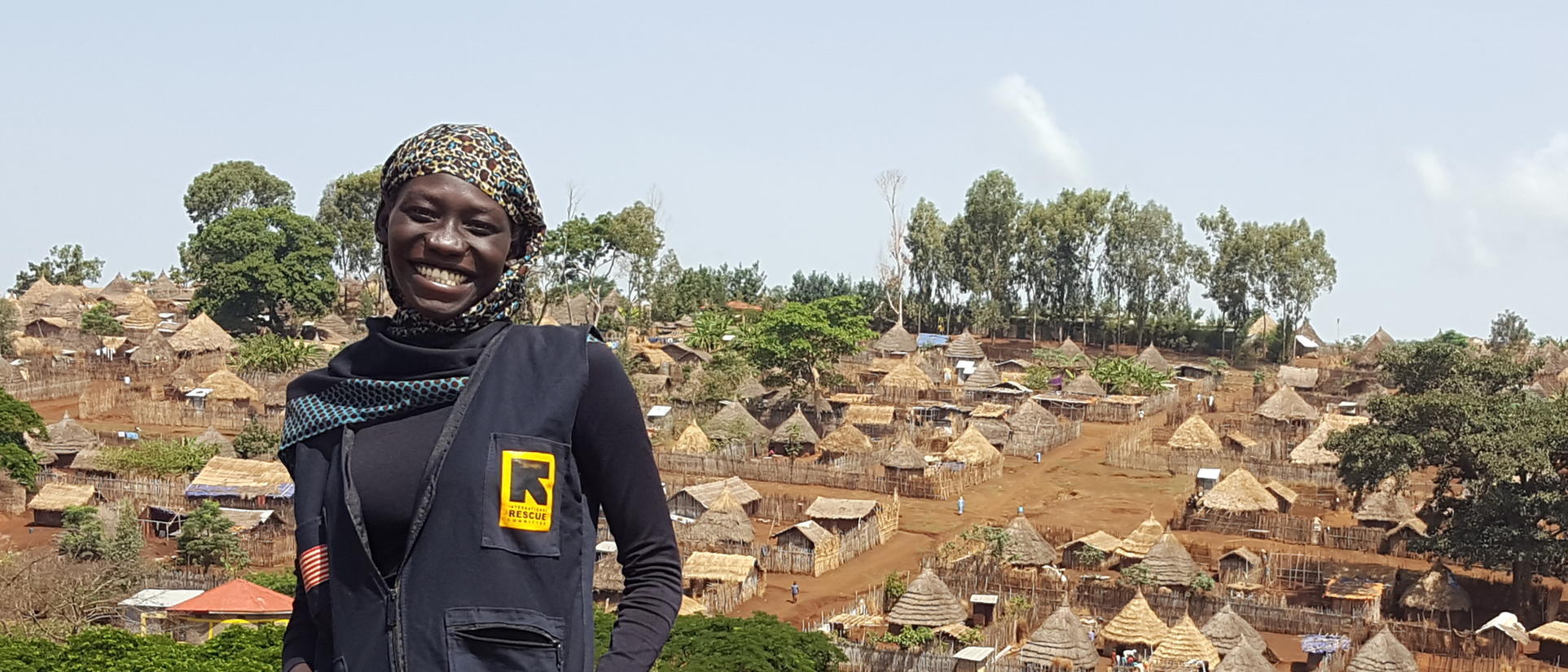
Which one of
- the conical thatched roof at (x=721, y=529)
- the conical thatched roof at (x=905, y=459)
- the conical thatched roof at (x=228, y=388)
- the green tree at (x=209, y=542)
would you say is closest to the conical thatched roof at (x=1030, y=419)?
the conical thatched roof at (x=905, y=459)

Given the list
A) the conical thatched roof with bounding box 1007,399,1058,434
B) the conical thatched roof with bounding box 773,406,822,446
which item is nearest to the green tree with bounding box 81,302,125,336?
the conical thatched roof with bounding box 773,406,822,446

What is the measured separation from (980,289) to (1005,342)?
7.85ft

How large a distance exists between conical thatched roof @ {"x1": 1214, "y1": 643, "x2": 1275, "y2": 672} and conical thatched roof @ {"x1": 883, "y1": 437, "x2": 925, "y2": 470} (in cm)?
1237

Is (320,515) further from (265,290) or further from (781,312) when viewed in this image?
(265,290)

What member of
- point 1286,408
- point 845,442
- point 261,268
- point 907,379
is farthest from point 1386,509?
point 261,268

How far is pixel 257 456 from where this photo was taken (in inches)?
1083

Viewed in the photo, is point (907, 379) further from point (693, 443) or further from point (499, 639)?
point (499, 639)

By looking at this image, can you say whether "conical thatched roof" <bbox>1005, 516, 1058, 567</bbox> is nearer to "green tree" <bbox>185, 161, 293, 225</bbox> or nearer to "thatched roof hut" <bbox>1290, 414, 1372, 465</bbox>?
"thatched roof hut" <bbox>1290, 414, 1372, 465</bbox>

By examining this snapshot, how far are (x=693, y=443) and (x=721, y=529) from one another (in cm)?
833

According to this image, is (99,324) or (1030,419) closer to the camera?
(1030,419)

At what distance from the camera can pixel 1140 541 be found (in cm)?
2219

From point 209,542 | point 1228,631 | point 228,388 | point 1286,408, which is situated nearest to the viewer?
point 1228,631

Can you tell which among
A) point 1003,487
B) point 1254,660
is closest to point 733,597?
point 1254,660

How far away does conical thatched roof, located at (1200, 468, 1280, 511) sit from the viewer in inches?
987
